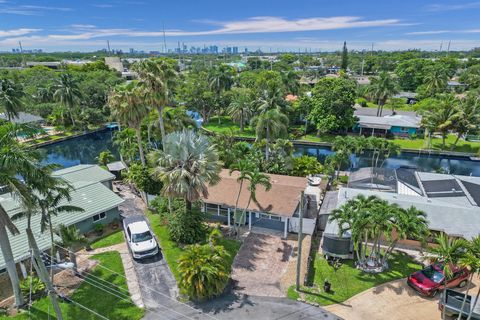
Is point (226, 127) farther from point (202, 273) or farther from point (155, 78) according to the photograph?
point (202, 273)

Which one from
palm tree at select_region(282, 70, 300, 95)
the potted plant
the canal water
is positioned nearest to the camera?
the potted plant

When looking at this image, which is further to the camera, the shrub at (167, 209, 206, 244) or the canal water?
the canal water

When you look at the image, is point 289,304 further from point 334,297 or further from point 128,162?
point 128,162

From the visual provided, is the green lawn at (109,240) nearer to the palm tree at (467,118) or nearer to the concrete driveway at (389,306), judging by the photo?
the concrete driveway at (389,306)

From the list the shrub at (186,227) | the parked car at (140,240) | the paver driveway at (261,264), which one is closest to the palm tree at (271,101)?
the paver driveway at (261,264)

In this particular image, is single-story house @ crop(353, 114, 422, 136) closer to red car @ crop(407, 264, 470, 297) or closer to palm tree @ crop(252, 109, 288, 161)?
palm tree @ crop(252, 109, 288, 161)

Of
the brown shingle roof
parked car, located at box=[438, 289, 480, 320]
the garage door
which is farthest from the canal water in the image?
parked car, located at box=[438, 289, 480, 320]

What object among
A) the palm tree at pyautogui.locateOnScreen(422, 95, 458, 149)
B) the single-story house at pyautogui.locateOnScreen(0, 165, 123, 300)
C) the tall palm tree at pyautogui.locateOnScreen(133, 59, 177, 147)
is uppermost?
the tall palm tree at pyautogui.locateOnScreen(133, 59, 177, 147)
